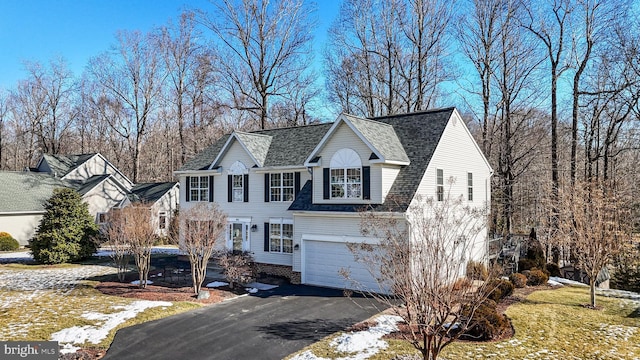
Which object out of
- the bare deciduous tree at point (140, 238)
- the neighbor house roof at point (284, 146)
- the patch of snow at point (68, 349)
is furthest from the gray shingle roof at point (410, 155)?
the patch of snow at point (68, 349)

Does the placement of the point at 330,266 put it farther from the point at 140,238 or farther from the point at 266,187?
the point at 140,238

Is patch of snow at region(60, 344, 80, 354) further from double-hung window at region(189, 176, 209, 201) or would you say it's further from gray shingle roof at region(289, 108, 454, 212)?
double-hung window at region(189, 176, 209, 201)

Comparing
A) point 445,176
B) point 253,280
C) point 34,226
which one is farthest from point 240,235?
point 34,226

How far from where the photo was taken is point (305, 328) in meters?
12.7

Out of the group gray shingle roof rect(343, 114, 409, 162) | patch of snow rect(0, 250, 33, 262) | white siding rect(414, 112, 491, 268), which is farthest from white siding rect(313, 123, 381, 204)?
patch of snow rect(0, 250, 33, 262)

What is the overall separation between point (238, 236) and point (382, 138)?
33.2ft

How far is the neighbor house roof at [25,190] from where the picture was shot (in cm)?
3165

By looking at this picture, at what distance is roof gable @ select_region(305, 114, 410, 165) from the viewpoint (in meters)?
17.4

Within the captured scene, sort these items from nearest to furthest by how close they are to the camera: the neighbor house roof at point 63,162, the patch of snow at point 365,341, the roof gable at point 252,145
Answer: the patch of snow at point 365,341 → the roof gable at point 252,145 → the neighbor house roof at point 63,162

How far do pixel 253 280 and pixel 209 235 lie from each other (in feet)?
12.1

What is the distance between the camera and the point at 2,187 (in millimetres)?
32938

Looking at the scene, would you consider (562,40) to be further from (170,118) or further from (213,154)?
(170,118)

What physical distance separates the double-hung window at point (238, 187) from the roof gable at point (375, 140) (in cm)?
564

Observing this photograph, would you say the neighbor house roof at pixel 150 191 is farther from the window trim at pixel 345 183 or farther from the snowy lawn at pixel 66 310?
the window trim at pixel 345 183
